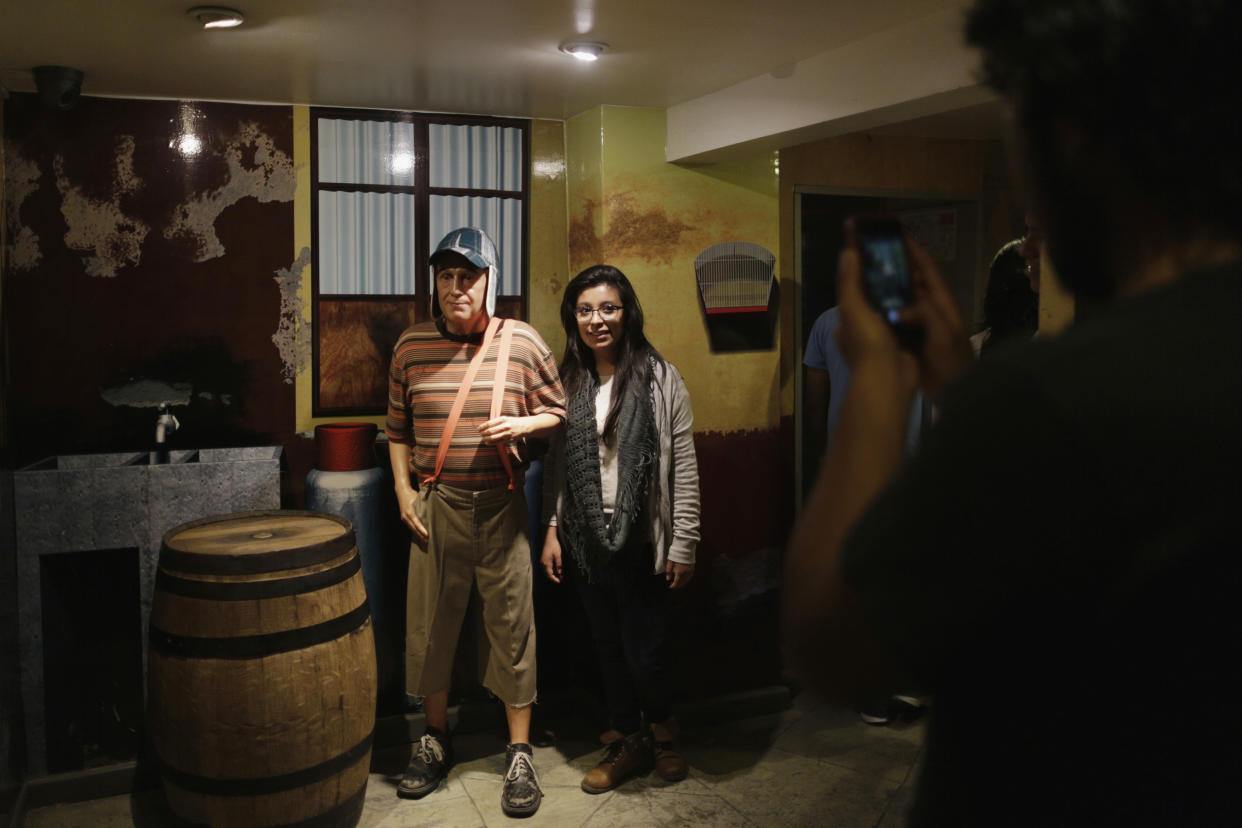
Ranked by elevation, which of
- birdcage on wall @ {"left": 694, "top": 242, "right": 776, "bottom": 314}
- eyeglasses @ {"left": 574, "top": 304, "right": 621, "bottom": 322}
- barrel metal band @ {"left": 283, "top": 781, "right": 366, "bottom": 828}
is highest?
Result: birdcage on wall @ {"left": 694, "top": 242, "right": 776, "bottom": 314}

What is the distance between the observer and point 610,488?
3.21 metres

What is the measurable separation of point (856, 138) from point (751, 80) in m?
1.23

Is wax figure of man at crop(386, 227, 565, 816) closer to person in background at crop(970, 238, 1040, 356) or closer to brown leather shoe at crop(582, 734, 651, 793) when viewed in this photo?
brown leather shoe at crop(582, 734, 651, 793)

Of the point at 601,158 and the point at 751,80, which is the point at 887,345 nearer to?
the point at 751,80

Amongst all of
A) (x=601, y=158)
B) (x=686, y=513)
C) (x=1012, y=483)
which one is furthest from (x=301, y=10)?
(x=1012, y=483)

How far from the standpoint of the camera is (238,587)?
238cm

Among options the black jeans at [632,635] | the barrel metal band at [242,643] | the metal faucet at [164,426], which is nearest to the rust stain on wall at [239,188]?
the metal faucet at [164,426]

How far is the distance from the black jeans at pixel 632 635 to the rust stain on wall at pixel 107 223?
6.81 feet

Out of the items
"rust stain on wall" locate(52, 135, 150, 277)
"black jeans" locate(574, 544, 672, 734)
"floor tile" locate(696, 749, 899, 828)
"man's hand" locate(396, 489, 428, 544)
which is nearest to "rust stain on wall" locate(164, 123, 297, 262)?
"rust stain on wall" locate(52, 135, 150, 277)

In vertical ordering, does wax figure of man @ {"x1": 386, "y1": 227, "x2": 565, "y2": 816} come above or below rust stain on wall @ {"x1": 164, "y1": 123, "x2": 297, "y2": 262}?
below

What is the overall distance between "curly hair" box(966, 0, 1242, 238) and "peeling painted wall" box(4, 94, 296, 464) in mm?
3398

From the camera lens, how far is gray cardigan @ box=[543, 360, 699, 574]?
10.5 feet

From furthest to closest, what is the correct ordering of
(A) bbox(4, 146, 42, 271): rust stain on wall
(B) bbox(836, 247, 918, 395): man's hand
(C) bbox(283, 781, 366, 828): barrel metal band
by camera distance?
(A) bbox(4, 146, 42, 271): rust stain on wall
(C) bbox(283, 781, 366, 828): barrel metal band
(B) bbox(836, 247, 918, 395): man's hand

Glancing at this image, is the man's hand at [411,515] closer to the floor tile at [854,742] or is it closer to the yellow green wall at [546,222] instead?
the yellow green wall at [546,222]
